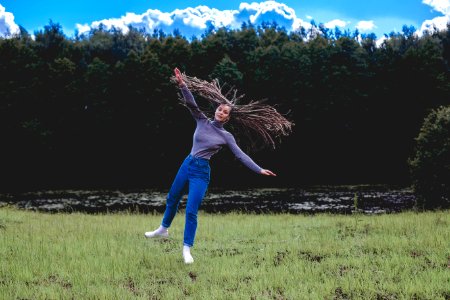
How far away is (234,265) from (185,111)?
4484 centimetres

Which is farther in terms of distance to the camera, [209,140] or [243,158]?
[209,140]

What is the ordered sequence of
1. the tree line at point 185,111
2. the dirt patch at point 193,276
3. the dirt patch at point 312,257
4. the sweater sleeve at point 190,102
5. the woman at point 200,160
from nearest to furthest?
the dirt patch at point 193,276
the woman at point 200,160
the dirt patch at point 312,257
the sweater sleeve at point 190,102
the tree line at point 185,111

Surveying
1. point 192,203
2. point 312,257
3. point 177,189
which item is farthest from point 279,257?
point 177,189

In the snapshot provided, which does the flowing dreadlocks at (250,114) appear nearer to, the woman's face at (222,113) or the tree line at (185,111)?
the woman's face at (222,113)

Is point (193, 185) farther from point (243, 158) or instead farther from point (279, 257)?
point (279, 257)

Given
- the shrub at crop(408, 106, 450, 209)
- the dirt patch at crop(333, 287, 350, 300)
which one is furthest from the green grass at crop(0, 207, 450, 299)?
the shrub at crop(408, 106, 450, 209)

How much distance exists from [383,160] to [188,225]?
51.3 metres

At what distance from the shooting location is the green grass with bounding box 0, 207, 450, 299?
603 centimetres

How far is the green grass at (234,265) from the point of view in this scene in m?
6.03

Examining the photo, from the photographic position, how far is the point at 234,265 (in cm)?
747

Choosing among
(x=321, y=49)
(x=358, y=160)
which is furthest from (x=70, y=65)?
(x=358, y=160)

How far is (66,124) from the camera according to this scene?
54.1m

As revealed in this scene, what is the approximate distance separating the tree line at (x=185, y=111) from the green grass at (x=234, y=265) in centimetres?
3969

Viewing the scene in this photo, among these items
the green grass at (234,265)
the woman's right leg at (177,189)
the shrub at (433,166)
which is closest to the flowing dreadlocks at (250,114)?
the woman's right leg at (177,189)
